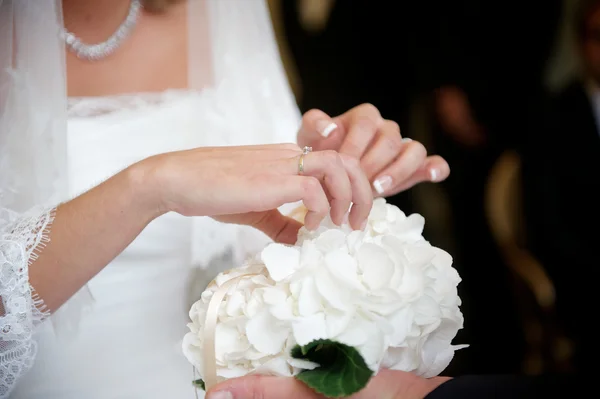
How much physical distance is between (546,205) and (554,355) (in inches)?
20.8

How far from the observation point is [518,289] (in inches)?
78.0

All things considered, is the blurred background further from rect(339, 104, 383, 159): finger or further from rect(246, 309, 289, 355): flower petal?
rect(246, 309, 289, 355): flower petal

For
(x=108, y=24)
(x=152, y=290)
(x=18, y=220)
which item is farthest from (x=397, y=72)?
(x=18, y=220)

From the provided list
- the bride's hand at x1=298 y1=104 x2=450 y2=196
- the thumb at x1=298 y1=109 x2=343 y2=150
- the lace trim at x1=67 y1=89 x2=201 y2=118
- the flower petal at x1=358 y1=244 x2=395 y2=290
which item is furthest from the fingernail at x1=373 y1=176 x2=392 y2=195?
the lace trim at x1=67 y1=89 x2=201 y2=118

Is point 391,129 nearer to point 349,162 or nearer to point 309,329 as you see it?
point 349,162

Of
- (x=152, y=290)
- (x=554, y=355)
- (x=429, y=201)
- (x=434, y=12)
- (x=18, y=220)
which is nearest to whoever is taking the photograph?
(x=18, y=220)

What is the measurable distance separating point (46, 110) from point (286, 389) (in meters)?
0.65

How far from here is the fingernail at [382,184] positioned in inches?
32.3

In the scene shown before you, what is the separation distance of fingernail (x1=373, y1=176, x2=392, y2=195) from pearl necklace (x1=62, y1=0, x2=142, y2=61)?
64 cm

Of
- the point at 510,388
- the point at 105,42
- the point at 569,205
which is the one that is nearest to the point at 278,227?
the point at 510,388

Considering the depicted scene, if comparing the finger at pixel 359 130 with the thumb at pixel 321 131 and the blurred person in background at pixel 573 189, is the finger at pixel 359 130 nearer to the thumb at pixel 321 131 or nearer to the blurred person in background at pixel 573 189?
the thumb at pixel 321 131

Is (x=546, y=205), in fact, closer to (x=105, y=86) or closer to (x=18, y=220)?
(x=105, y=86)

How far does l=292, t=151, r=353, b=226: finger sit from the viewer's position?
666 mm

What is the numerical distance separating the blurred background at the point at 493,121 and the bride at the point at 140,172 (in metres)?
1.24
